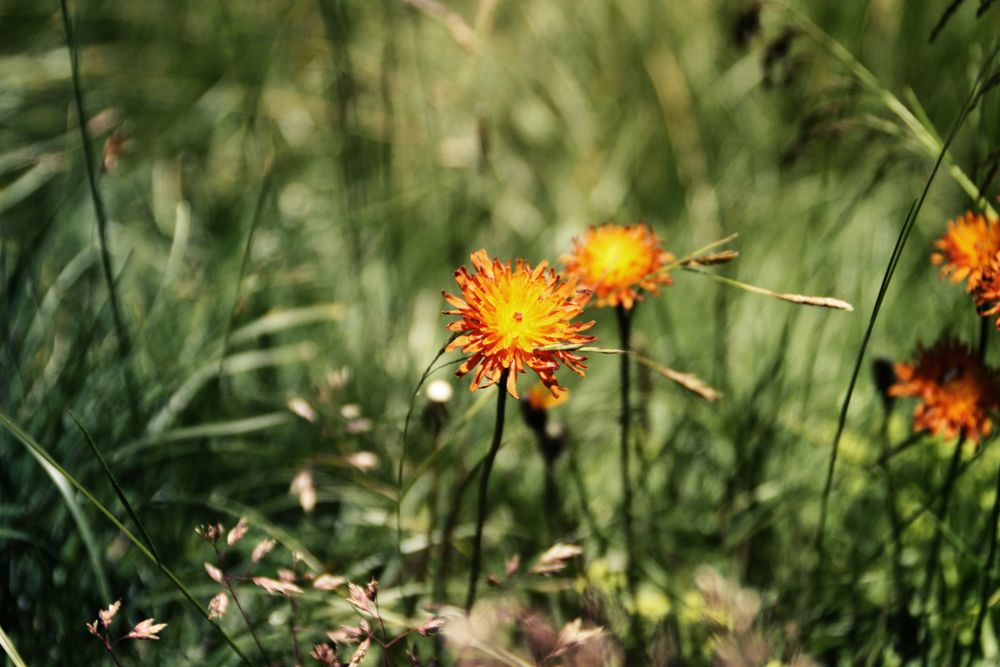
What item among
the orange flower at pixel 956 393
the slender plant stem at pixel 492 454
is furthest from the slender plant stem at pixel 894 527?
the slender plant stem at pixel 492 454

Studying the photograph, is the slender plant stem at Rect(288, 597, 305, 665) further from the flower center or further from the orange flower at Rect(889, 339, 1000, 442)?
the orange flower at Rect(889, 339, 1000, 442)

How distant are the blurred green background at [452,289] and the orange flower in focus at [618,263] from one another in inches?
13.0

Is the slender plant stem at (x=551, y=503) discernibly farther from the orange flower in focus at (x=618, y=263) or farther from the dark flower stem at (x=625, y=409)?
the orange flower in focus at (x=618, y=263)

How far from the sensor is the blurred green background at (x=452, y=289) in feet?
5.01

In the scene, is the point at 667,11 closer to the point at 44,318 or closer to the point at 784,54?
the point at 784,54

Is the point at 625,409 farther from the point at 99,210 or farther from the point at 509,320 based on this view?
the point at 99,210

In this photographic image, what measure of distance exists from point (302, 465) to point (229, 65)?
188 cm

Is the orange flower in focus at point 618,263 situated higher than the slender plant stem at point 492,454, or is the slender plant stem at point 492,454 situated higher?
the orange flower in focus at point 618,263

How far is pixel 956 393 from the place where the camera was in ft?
3.89

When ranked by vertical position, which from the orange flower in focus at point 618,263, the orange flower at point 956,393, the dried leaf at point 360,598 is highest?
the orange flower in focus at point 618,263

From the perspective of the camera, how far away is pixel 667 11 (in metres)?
3.26

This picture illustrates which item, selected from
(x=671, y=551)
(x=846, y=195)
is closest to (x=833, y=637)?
(x=671, y=551)

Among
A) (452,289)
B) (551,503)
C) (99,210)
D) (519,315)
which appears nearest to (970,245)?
(519,315)

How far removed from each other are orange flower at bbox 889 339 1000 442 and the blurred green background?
0.16 ft
